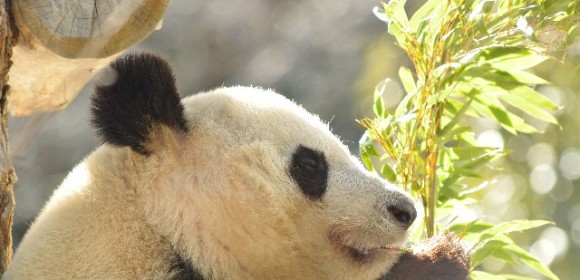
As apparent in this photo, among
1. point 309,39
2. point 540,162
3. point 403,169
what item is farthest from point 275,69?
point 403,169

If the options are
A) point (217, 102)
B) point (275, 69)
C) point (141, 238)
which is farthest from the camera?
point (275, 69)

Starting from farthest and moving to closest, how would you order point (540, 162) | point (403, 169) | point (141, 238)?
1. point (540, 162)
2. point (403, 169)
3. point (141, 238)

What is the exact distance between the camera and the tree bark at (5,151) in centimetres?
300

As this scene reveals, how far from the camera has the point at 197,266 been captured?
2881 mm

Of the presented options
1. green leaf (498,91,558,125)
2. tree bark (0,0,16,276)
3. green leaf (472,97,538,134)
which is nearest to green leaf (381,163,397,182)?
green leaf (472,97,538,134)

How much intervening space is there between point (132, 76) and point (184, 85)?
8540mm

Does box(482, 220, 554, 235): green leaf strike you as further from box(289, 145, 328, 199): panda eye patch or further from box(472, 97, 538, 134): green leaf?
box(289, 145, 328, 199): panda eye patch

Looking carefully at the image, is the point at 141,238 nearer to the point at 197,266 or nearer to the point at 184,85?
the point at 197,266

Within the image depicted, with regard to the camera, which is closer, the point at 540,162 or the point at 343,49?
the point at 540,162

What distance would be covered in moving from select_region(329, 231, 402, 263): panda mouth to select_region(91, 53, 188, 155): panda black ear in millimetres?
700

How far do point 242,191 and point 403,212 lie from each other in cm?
53

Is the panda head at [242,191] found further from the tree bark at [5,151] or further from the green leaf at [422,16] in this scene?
the green leaf at [422,16]

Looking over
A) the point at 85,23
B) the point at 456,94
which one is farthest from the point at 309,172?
the point at 85,23

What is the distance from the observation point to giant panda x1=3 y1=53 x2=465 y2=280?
286 cm
